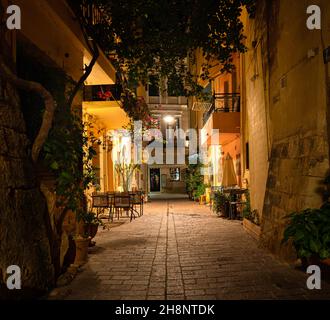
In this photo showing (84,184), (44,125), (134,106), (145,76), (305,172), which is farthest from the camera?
(134,106)

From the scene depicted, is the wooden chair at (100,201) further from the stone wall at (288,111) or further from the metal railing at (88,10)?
the metal railing at (88,10)

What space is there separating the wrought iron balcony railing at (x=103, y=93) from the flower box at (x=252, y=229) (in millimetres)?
6672

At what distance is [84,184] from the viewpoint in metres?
7.00

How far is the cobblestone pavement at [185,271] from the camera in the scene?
4719 millimetres

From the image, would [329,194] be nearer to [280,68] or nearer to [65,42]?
[280,68]

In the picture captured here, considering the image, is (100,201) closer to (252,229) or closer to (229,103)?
(252,229)

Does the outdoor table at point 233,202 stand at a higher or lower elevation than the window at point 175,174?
lower

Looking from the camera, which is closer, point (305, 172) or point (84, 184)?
point (305, 172)

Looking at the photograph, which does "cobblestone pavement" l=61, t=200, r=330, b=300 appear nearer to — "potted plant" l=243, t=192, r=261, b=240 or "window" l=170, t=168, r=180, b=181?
"potted plant" l=243, t=192, r=261, b=240

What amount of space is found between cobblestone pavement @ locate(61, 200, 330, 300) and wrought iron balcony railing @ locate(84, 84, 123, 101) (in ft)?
18.0

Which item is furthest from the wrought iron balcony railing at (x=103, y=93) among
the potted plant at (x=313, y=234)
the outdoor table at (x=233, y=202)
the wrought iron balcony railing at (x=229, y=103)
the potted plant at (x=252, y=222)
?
the potted plant at (x=313, y=234)

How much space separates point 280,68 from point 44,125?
18.0 feet
